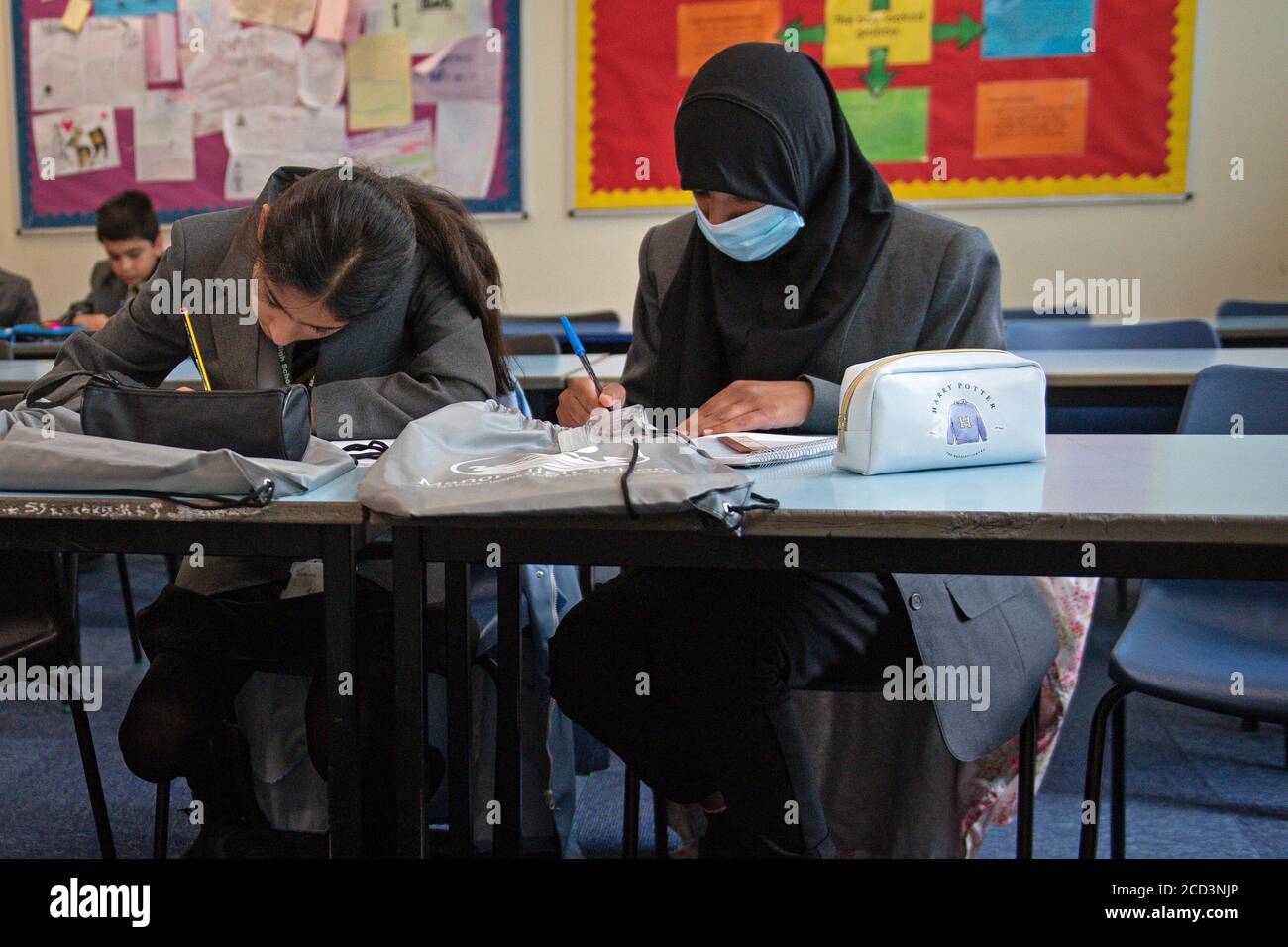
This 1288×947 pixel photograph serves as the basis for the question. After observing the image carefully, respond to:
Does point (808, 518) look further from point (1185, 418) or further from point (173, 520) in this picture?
point (1185, 418)

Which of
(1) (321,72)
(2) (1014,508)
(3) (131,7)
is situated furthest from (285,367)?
(3) (131,7)

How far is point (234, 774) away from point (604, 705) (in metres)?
0.49

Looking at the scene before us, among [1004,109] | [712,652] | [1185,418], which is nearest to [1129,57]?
[1004,109]

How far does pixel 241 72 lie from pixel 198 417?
3961 millimetres

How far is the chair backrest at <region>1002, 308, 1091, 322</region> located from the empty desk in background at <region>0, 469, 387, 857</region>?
10.9 feet

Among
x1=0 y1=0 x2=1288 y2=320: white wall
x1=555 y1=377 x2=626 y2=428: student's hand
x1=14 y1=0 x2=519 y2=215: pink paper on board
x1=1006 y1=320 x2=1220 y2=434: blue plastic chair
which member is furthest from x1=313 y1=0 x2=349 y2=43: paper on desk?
x1=555 y1=377 x2=626 y2=428: student's hand

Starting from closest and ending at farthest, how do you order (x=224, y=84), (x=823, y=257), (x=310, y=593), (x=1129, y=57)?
1. (x=310, y=593)
2. (x=823, y=257)
3. (x=1129, y=57)
4. (x=224, y=84)

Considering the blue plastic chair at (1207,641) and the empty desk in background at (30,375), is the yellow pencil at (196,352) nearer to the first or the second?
the empty desk in background at (30,375)

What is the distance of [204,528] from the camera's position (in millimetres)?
971

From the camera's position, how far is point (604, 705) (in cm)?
131

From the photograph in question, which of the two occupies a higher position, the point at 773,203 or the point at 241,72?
the point at 241,72

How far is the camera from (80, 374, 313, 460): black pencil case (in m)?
1.05

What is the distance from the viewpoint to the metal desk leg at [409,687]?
0.96m

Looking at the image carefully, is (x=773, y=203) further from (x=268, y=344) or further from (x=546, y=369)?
(x=546, y=369)
